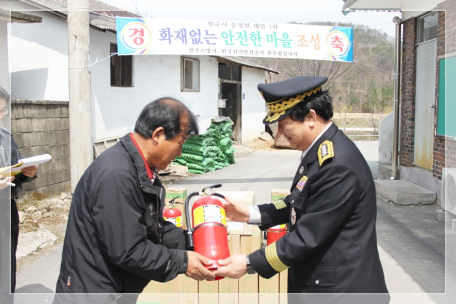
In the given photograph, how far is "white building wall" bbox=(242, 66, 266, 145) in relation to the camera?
1908 centimetres

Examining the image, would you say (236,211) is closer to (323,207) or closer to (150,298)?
(323,207)

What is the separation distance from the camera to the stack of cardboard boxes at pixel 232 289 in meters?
3.55

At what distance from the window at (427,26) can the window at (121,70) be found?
7.04m

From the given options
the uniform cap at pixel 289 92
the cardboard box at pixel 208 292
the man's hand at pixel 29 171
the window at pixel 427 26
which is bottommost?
the cardboard box at pixel 208 292

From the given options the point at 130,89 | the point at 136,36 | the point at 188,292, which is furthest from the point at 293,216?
the point at 130,89

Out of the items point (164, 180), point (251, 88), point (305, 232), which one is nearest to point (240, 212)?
point (305, 232)

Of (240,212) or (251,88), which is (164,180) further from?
(251,88)

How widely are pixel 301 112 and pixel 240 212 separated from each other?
3.28 feet

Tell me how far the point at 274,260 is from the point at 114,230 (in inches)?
34.5

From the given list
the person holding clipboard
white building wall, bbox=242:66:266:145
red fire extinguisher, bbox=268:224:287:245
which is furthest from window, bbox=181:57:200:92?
red fire extinguisher, bbox=268:224:287:245

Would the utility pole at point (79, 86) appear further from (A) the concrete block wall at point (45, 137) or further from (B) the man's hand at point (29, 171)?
(B) the man's hand at point (29, 171)

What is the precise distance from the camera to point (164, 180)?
10.3m

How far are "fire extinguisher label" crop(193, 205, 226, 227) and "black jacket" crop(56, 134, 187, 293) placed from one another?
15.2 inches

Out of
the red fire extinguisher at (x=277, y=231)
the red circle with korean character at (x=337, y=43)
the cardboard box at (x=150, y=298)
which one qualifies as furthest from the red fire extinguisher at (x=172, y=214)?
the red circle with korean character at (x=337, y=43)
